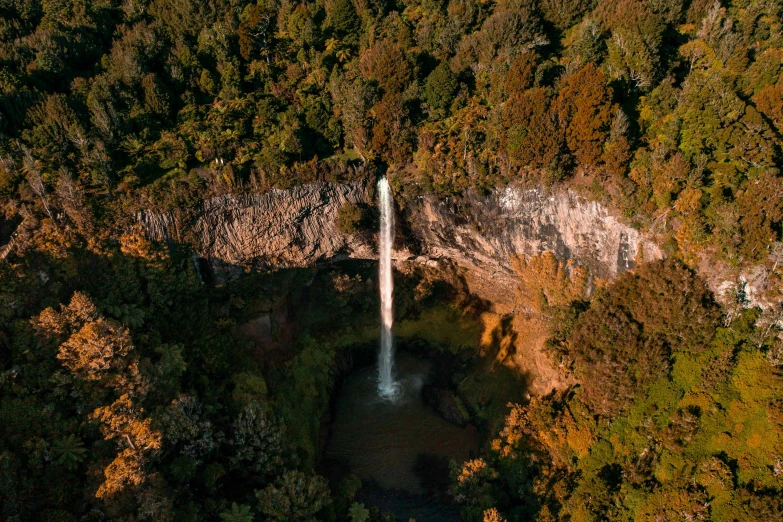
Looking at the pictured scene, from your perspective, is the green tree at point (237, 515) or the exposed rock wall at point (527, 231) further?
the exposed rock wall at point (527, 231)

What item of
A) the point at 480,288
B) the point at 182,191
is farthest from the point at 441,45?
the point at 182,191

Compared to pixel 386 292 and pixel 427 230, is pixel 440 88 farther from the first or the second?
pixel 386 292

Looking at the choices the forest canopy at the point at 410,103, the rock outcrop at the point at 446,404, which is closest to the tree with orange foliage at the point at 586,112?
the forest canopy at the point at 410,103

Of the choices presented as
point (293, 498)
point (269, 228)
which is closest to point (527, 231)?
point (269, 228)

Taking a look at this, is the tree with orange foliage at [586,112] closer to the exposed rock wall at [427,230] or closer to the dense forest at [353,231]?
the dense forest at [353,231]

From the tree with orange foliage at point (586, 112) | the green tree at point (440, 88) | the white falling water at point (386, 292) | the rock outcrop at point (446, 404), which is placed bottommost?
the rock outcrop at point (446, 404)

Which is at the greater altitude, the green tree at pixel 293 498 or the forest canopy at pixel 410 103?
the forest canopy at pixel 410 103

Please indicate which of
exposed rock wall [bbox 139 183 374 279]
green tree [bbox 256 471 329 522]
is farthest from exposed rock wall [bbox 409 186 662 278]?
green tree [bbox 256 471 329 522]
